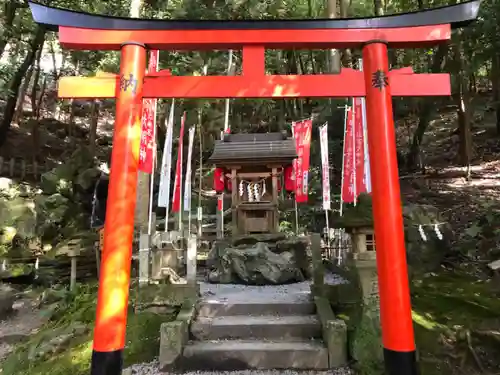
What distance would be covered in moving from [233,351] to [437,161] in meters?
17.2

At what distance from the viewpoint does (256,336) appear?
5660 mm

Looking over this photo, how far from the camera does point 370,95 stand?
14.4 ft

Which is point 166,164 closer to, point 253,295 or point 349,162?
point 253,295

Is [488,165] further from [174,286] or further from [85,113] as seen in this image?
[85,113]

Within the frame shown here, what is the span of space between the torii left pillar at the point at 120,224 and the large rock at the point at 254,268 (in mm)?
4980

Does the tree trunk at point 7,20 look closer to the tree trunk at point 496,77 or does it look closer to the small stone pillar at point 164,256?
the small stone pillar at point 164,256

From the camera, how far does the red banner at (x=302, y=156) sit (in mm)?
10812

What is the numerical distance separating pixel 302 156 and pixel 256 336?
6.22 m

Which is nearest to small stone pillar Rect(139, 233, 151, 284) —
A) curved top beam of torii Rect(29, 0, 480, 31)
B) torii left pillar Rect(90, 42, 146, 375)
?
torii left pillar Rect(90, 42, 146, 375)

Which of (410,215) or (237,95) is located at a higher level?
(237,95)

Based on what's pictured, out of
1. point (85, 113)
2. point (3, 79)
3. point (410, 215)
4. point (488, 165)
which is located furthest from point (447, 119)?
point (85, 113)

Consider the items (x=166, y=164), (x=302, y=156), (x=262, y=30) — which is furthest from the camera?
(x=302, y=156)

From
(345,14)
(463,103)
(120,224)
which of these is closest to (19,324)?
(120,224)

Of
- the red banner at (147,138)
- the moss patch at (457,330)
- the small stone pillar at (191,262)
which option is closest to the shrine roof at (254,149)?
the red banner at (147,138)
